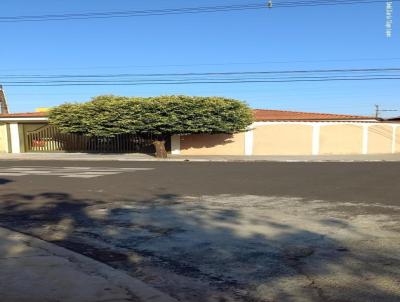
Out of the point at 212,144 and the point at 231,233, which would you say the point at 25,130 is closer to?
the point at 212,144

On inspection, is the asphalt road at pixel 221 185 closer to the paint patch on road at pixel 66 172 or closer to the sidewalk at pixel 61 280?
the paint patch on road at pixel 66 172

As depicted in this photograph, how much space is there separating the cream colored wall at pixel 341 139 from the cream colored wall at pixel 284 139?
3.54 ft

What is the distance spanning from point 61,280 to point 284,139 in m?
29.0

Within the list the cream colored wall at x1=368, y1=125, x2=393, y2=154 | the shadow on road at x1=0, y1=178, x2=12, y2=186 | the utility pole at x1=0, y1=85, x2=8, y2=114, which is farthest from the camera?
the utility pole at x1=0, y1=85, x2=8, y2=114

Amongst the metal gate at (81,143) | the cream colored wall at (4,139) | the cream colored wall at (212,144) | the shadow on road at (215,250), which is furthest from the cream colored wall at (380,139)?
the cream colored wall at (4,139)

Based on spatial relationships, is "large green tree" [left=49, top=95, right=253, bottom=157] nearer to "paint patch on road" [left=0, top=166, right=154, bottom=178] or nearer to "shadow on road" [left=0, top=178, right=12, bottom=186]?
"paint patch on road" [left=0, top=166, right=154, bottom=178]

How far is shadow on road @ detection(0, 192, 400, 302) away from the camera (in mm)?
4809

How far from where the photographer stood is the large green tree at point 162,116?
2911 cm

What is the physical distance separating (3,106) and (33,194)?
44.9m

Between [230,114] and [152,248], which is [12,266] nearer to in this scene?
[152,248]

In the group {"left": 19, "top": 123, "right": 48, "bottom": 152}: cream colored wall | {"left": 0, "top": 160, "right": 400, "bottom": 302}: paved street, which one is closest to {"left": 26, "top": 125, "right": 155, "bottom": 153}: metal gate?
{"left": 19, "top": 123, "right": 48, "bottom": 152}: cream colored wall

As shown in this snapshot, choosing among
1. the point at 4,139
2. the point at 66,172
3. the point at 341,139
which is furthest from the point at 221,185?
the point at 4,139

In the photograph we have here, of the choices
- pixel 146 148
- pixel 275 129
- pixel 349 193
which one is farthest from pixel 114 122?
pixel 349 193

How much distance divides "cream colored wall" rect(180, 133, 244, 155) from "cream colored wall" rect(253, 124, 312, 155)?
130 centimetres
